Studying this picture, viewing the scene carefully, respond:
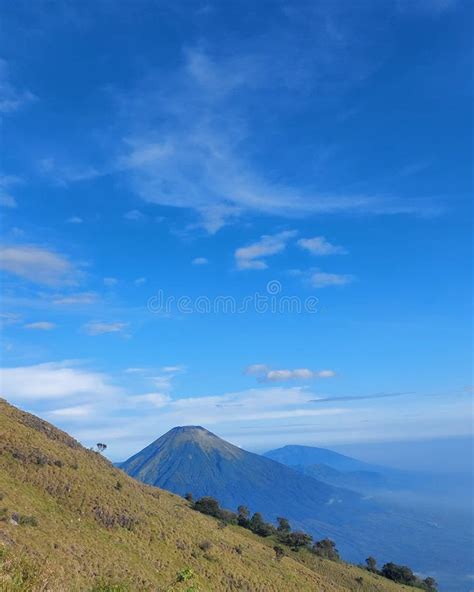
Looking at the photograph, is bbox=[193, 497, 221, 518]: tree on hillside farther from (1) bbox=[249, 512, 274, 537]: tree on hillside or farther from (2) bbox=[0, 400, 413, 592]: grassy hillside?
(2) bbox=[0, 400, 413, 592]: grassy hillside

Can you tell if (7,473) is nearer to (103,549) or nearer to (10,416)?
(103,549)

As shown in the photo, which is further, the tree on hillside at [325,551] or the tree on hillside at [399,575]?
the tree on hillside at [399,575]

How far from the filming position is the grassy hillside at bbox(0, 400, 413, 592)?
53.3 metres

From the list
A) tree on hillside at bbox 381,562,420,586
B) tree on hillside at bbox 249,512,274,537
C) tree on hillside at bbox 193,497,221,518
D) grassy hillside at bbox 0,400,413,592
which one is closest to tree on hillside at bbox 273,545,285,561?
grassy hillside at bbox 0,400,413,592

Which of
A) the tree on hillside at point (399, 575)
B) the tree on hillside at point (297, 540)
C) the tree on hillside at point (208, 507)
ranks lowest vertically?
the tree on hillside at point (399, 575)

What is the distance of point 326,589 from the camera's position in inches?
3418

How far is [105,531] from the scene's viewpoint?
66938 mm

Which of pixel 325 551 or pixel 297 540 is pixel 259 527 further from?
pixel 325 551

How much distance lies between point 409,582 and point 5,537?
125434 millimetres

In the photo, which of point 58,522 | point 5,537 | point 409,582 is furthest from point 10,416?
point 409,582

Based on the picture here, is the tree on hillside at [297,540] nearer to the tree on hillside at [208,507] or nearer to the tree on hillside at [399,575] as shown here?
the tree on hillside at [208,507]

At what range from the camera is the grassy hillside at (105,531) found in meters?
53.3

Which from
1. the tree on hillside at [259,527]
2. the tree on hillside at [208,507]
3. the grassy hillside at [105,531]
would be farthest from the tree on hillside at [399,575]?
the tree on hillside at [208,507]

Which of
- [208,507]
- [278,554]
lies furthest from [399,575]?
[208,507]
